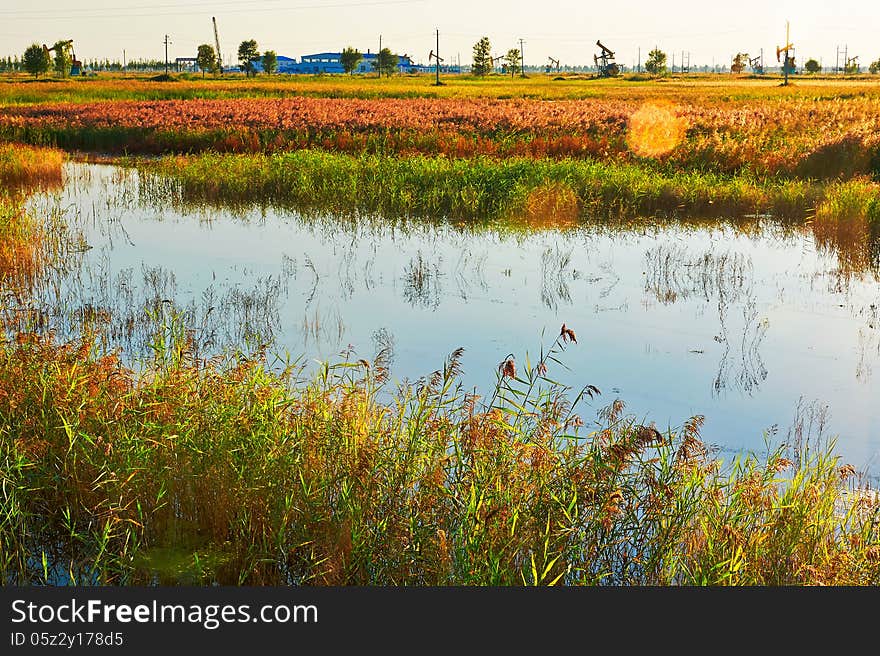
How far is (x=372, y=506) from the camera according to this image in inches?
189

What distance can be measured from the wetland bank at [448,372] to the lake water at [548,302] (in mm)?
52

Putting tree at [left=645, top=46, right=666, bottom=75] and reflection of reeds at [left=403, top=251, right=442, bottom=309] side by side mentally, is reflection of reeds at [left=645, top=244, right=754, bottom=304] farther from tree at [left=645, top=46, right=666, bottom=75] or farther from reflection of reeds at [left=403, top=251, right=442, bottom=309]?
tree at [left=645, top=46, right=666, bottom=75]

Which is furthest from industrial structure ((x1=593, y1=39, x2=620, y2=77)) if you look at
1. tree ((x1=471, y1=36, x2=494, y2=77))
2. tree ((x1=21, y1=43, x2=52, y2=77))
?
tree ((x1=21, y1=43, x2=52, y2=77))

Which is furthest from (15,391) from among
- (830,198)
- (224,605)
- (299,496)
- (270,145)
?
(270,145)

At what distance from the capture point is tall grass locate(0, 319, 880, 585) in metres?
4.49

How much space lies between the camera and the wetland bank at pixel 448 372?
4684 mm

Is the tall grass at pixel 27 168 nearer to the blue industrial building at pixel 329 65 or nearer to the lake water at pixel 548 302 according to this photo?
the lake water at pixel 548 302

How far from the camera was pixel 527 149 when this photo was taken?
22.2 meters

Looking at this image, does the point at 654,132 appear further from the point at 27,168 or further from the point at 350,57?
the point at 350,57

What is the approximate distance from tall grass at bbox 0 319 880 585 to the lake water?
6.05 ft

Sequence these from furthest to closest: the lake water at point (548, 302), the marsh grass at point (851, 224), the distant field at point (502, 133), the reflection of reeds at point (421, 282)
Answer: the distant field at point (502, 133) < the marsh grass at point (851, 224) < the reflection of reeds at point (421, 282) < the lake water at point (548, 302)

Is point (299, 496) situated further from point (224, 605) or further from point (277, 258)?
point (277, 258)

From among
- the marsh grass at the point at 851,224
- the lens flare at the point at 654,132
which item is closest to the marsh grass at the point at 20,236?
the marsh grass at the point at 851,224

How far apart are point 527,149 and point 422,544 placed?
61.2ft
